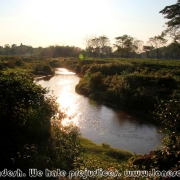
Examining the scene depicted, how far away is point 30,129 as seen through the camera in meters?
12.9

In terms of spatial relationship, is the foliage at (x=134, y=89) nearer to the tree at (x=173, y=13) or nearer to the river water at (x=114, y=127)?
the river water at (x=114, y=127)

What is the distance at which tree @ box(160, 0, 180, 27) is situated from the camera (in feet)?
136

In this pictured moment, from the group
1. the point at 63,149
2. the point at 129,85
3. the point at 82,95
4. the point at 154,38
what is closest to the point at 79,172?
the point at 63,149

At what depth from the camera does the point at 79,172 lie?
9.88 m

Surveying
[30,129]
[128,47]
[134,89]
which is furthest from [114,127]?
[128,47]

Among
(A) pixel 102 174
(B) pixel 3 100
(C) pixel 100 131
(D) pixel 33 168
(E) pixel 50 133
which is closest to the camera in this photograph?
(A) pixel 102 174

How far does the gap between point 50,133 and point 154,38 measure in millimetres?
98113

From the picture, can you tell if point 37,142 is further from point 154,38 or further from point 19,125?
point 154,38

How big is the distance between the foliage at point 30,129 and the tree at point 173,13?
118ft

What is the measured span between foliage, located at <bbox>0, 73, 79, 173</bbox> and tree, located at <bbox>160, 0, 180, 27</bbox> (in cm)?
3591

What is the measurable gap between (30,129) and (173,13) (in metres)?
38.3

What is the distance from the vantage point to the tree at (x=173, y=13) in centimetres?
4150

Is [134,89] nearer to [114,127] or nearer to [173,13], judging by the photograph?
Result: [114,127]

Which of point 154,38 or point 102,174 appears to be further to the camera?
point 154,38
